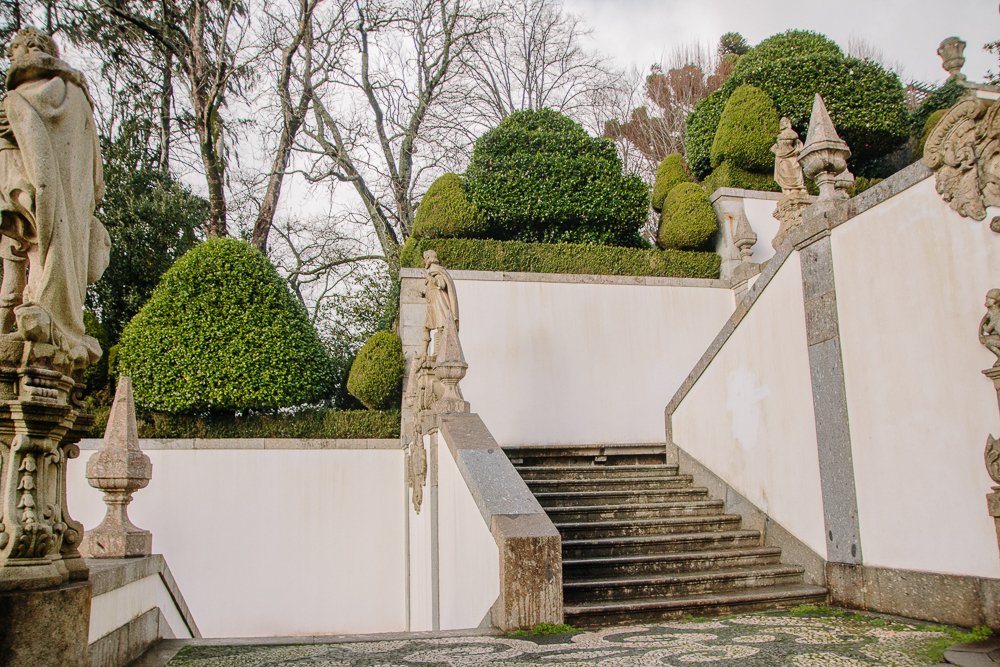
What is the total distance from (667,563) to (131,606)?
12.4ft

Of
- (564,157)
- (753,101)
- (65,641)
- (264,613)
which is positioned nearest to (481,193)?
(564,157)

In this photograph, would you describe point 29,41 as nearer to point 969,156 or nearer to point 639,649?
point 639,649

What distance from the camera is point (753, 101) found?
12289 millimetres

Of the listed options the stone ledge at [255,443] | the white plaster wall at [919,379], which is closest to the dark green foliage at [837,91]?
the stone ledge at [255,443]

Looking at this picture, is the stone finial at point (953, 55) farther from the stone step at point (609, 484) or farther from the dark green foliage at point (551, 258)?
the stone step at point (609, 484)

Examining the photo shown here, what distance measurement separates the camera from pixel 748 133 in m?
12.1

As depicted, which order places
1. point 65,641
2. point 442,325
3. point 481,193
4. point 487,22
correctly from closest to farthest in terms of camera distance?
point 65,641 < point 442,325 < point 481,193 < point 487,22

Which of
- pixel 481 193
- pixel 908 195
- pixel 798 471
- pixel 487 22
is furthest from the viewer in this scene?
pixel 487 22

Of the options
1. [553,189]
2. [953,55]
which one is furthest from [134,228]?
[953,55]

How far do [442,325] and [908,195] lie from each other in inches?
185

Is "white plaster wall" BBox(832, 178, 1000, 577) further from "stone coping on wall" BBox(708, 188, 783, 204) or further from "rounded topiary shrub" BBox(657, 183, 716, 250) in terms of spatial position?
"stone coping on wall" BBox(708, 188, 783, 204)

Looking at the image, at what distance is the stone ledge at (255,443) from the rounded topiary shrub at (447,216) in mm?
3341

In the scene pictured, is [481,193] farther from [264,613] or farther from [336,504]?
[264,613]

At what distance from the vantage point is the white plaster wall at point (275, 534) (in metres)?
9.52
